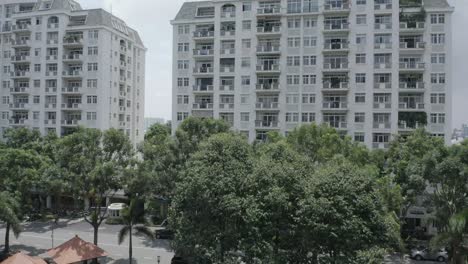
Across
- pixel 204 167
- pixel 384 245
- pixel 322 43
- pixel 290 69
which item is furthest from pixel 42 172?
pixel 322 43

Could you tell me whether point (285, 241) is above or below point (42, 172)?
below

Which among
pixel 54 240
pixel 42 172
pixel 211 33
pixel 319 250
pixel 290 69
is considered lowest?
pixel 54 240

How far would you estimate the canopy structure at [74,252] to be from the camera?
2555cm

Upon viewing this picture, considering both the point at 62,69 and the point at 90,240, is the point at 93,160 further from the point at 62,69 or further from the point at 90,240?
the point at 62,69

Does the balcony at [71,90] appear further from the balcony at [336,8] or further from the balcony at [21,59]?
the balcony at [336,8]

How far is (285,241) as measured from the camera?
19.3 meters

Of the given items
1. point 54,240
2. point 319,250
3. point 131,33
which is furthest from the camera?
point 131,33

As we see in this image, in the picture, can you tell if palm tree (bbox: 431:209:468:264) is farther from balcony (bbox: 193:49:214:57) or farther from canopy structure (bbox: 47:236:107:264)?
balcony (bbox: 193:49:214:57)

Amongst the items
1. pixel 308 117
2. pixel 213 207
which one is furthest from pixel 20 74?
pixel 213 207

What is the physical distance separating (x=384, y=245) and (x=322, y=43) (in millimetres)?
30703

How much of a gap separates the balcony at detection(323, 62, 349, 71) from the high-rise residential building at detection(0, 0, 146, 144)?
2680 cm

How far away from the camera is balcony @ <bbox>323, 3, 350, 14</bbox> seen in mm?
46000

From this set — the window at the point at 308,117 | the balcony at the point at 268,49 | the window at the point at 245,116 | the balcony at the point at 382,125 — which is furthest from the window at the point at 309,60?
the balcony at the point at 382,125

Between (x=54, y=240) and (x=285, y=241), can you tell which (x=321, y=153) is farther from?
(x=54, y=240)
